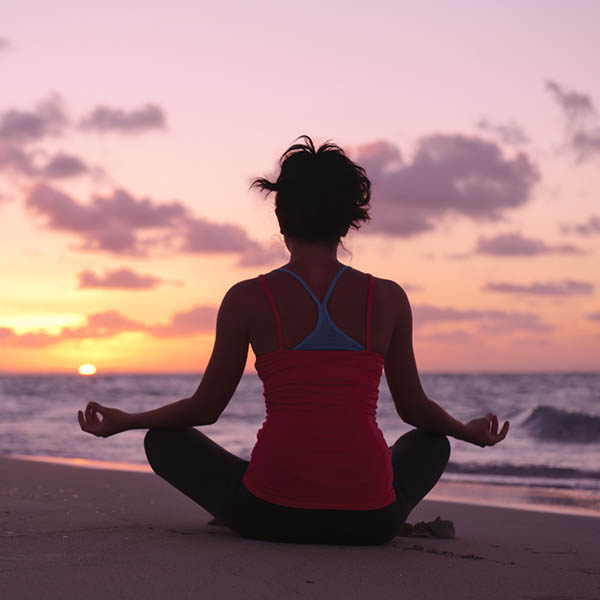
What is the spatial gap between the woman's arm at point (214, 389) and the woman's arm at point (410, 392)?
61 centimetres

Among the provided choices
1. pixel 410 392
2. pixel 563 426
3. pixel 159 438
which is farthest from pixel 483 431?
pixel 563 426

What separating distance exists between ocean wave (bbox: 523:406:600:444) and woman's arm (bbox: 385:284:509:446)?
10.7 m

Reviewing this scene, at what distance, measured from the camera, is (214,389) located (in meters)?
3.27

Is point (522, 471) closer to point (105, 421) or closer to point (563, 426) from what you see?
point (563, 426)

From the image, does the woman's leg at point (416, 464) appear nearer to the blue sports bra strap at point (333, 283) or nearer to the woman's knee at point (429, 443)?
the woman's knee at point (429, 443)

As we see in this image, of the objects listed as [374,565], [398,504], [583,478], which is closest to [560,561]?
[398,504]

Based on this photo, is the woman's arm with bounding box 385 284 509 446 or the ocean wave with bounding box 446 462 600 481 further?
the ocean wave with bounding box 446 462 600 481

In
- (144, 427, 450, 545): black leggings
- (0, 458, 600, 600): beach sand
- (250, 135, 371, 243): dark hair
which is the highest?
(250, 135, 371, 243): dark hair

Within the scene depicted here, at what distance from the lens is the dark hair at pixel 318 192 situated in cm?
314

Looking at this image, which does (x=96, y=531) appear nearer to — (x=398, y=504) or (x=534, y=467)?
(x=398, y=504)

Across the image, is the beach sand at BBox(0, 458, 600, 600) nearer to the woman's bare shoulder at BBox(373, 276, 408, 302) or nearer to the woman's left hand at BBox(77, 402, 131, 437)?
the woman's left hand at BBox(77, 402, 131, 437)

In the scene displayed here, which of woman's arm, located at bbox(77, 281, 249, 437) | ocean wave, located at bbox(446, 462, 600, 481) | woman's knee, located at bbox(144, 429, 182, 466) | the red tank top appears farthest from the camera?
ocean wave, located at bbox(446, 462, 600, 481)

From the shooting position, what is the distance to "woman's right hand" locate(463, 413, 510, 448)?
11.7ft

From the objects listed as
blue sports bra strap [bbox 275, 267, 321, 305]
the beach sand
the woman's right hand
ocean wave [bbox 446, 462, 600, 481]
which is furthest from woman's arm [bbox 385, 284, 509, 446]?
ocean wave [bbox 446, 462, 600, 481]
